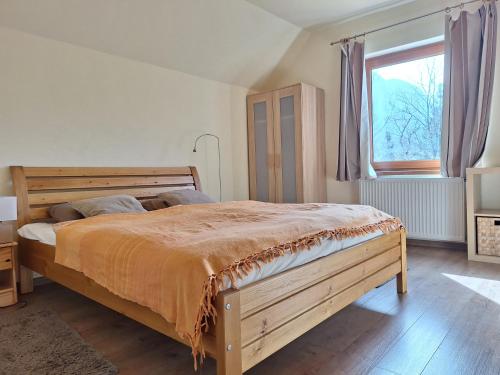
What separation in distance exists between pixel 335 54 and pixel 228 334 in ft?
13.3

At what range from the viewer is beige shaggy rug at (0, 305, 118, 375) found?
168cm

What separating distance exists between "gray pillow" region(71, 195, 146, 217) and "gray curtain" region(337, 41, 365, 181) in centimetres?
250

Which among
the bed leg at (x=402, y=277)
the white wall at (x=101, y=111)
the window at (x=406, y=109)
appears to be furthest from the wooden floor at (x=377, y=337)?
the window at (x=406, y=109)

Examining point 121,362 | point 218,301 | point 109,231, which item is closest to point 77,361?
point 121,362

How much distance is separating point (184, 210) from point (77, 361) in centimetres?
139

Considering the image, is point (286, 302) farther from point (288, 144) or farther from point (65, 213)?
point (288, 144)

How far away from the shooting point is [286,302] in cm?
157

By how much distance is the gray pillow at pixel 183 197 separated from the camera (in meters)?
3.50

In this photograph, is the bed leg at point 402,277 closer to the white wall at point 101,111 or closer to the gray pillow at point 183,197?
the gray pillow at point 183,197

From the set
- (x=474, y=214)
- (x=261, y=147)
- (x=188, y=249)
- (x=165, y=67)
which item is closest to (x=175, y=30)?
(x=165, y=67)

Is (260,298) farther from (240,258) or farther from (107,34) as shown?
(107,34)

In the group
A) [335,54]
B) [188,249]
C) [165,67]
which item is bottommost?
[188,249]

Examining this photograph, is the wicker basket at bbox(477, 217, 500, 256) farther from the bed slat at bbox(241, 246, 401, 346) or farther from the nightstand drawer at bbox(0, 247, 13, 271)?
the nightstand drawer at bbox(0, 247, 13, 271)

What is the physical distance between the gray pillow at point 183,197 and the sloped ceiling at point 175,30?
1.49m
